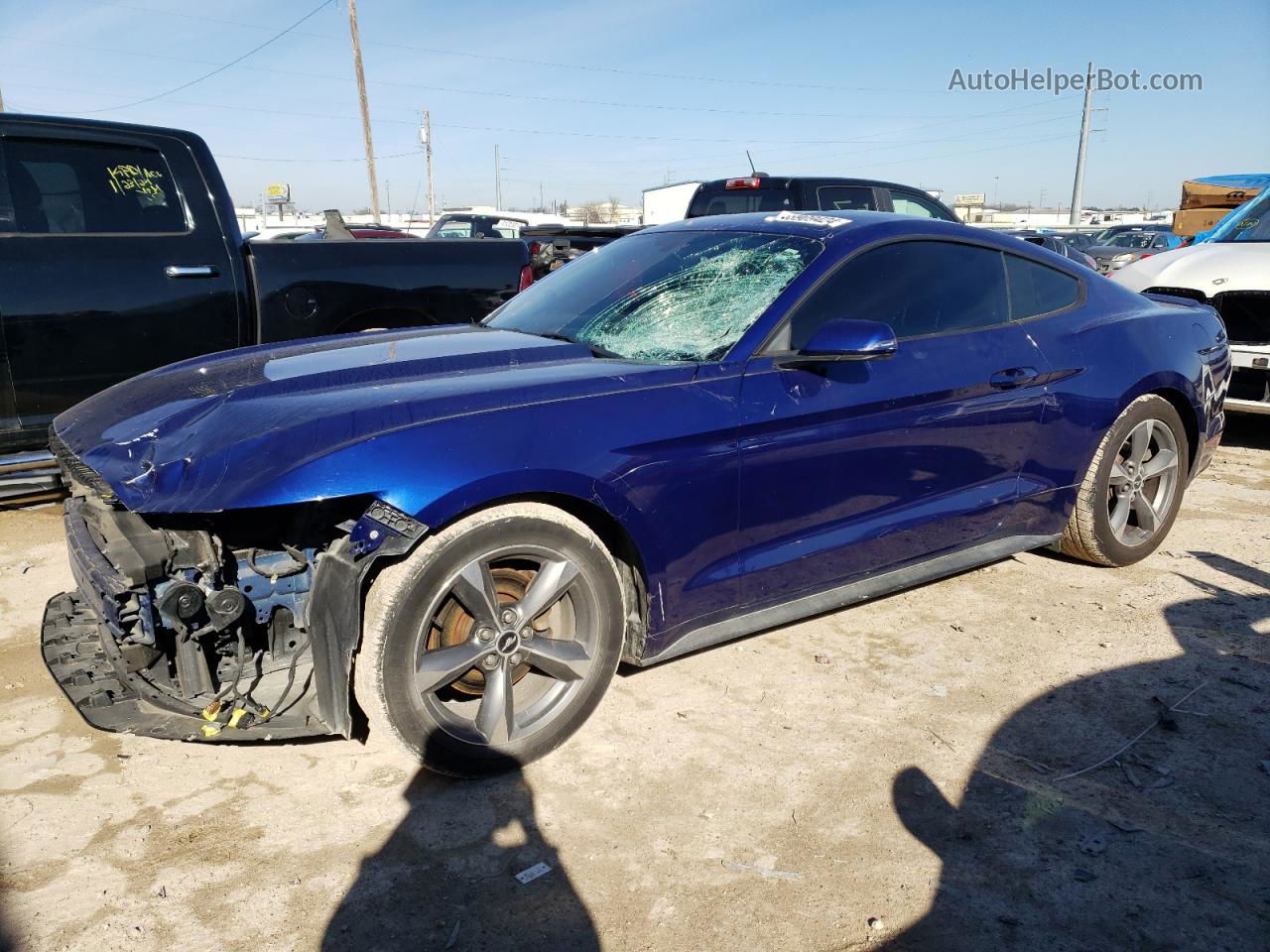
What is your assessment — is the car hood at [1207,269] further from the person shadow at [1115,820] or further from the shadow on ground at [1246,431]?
the person shadow at [1115,820]

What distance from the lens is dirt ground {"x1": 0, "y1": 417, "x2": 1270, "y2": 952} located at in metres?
2.26

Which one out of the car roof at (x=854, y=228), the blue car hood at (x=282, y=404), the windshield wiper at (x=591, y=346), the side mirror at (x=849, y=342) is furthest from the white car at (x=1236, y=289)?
the blue car hood at (x=282, y=404)

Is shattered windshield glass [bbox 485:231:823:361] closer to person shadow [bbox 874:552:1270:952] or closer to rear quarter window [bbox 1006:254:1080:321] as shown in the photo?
rear quarter window [bbox 1006:254:1080:321]

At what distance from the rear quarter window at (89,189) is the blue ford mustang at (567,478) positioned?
179cm

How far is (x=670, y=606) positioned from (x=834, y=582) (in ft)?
2.39

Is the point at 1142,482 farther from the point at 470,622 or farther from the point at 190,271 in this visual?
the point at 190,271

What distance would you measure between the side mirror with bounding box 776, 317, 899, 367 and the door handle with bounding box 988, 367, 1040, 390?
2.47 ft

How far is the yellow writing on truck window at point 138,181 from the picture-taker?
4918mm

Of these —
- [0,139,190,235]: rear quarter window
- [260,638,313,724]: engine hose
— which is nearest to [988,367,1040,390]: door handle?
[260,638,313,724]: engine hose

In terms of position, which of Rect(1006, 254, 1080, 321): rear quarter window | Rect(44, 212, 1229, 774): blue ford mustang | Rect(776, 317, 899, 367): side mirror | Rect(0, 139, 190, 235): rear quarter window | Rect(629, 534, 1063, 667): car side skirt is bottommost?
Rect(629, 534, 1063, 667): car side skirt

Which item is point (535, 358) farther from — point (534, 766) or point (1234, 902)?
point (1234, 902)

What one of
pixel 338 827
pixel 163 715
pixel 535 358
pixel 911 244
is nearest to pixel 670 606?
pixel 535 358

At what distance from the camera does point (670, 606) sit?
305cm

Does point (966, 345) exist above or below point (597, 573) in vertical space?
above
